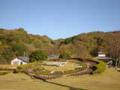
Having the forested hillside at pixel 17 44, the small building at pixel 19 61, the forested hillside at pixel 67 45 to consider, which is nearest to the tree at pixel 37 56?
the small building at pixel 19 61

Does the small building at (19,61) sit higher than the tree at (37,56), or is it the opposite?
the tree at (37,56)

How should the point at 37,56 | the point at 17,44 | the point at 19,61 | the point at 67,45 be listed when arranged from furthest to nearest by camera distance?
the point at 67,45, the point at 17,44, the point at 19,61, the point at 37,56

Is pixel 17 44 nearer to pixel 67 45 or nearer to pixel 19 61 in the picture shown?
pixel 19 61

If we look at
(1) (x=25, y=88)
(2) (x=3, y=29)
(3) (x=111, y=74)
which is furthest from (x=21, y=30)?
(1) (x=25, y=88)

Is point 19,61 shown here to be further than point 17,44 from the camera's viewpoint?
No

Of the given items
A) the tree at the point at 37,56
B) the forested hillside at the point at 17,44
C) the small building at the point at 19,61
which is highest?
the forested hillside at the point at 17,44

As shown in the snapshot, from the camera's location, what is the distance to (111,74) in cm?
4025

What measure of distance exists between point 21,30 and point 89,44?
3052cm

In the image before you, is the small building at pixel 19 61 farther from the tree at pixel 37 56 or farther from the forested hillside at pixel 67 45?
the forested hillside at pixel 67 45

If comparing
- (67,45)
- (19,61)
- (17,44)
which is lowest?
(19,61)

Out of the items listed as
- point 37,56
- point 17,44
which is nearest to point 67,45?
point 17,44

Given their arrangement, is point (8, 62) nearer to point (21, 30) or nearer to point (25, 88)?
point (25, 88)

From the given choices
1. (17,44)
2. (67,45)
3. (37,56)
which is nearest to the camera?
(37,56)

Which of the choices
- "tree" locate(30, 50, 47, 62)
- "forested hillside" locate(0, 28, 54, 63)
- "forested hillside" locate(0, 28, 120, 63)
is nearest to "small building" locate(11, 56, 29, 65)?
"tree" locate(30, 50, 47, 62)
